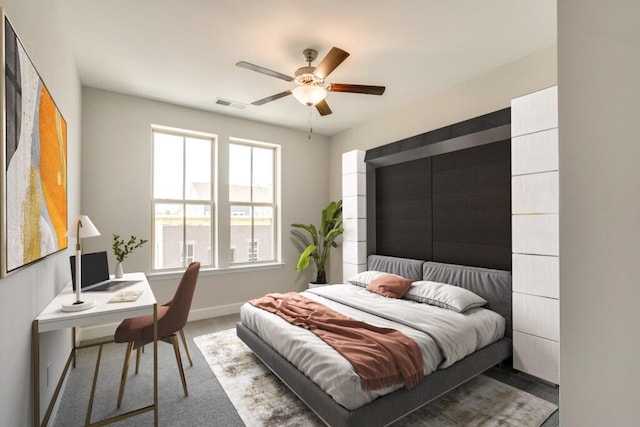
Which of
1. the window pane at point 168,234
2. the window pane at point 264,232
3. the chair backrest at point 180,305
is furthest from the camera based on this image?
the window pane at point 264,232

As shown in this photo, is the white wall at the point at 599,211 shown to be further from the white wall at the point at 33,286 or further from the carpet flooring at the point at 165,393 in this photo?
the white wall at the point at 33,286

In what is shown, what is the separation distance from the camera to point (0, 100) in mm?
1178

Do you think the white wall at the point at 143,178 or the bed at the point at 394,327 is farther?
the white wall at the point at 143,178

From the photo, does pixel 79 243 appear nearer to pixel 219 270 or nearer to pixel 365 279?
pixel 219 270

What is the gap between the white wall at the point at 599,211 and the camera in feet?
2.23

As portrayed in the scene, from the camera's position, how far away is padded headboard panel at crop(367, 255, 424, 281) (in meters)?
3.75

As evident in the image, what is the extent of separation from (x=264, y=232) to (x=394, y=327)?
295 cm

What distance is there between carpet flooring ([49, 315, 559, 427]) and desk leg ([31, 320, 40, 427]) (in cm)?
58

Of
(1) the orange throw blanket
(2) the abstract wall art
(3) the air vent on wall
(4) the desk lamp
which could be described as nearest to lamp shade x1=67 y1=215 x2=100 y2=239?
(4) the desk lamp

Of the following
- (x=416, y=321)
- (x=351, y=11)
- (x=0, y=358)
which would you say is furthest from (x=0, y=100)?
(x=416, y=321)

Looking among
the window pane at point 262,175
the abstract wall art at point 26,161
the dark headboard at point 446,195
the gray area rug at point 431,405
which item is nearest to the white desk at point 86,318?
the abstract wall art at point 26,161

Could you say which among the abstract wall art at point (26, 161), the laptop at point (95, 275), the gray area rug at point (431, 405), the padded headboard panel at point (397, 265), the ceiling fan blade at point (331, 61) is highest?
the ceiling fan blade at point (331, 61)

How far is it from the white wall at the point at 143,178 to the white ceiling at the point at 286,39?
1.14ft

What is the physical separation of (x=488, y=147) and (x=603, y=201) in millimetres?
2820
